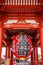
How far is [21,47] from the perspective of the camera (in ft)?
20.4

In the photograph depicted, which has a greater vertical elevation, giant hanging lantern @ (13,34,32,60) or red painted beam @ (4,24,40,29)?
red painted beam @ (4,24,40,29)

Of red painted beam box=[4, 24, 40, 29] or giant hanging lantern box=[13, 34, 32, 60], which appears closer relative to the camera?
giant hanging lantern box=[13, 34, 32, 60]

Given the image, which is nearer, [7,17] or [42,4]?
[42,4]

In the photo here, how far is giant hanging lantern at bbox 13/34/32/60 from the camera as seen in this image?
609 centimetres

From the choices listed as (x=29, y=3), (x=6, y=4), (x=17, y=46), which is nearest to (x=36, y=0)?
(x=29, y=3)

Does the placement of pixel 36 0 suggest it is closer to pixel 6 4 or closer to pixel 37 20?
pixel 37 20

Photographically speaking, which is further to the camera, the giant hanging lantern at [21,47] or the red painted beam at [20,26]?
the red painted beam at [20,26]

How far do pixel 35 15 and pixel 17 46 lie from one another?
4.87ft

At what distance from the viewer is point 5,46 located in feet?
40.6

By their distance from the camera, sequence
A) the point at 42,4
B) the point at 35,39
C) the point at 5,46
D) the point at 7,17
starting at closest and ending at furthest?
the point at 42,4
the point at 7,17
the point at 35,39
the point at 5,46

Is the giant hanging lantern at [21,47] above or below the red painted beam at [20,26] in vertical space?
below

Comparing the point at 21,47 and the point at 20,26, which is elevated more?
the point at 20,26

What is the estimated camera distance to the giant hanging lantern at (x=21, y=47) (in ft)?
20.0

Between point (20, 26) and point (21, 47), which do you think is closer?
point (21, 47)
